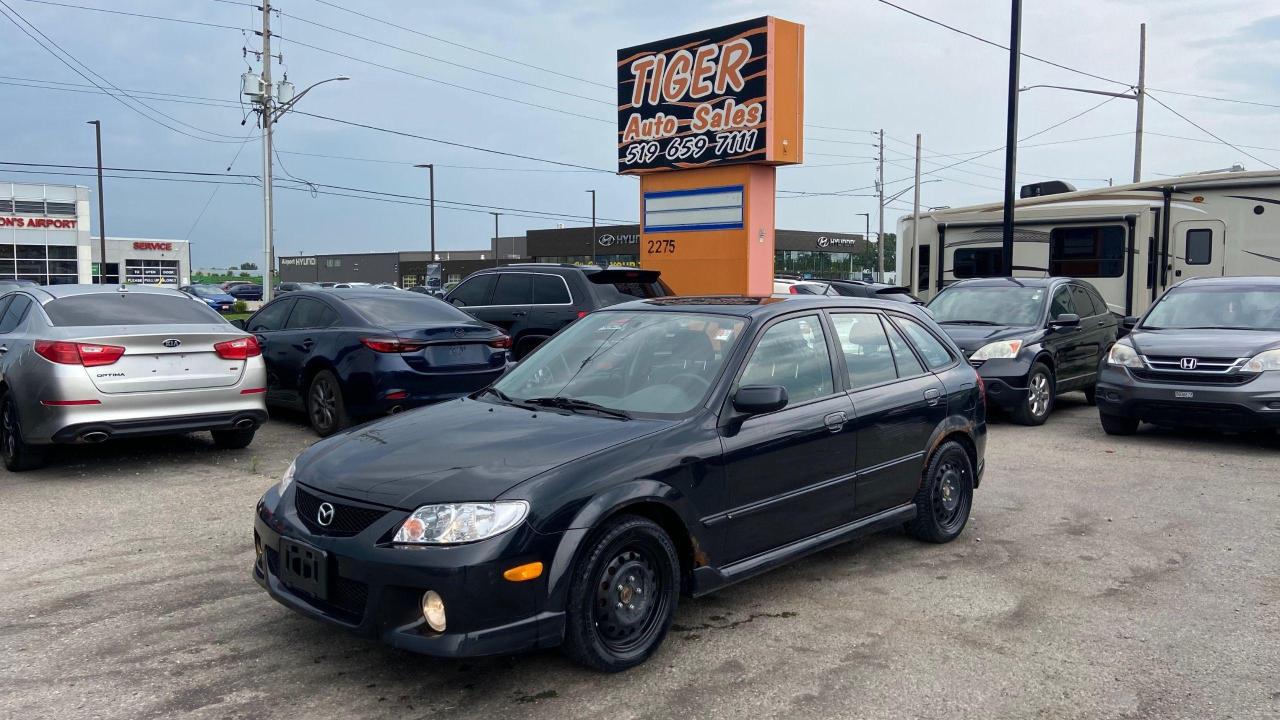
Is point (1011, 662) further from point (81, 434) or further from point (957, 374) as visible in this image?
point (81, 434)

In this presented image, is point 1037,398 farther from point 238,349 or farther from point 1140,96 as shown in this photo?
point 1140,96

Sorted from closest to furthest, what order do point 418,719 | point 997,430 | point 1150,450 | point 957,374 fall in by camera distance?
point 418,719 < point 957,374 < point 1150,450 < point 997,430

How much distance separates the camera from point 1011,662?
160 inches

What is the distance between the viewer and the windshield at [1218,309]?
9.65 meters

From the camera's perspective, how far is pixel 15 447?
7.62m

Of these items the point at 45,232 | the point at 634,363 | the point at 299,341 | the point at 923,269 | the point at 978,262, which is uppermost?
the point at 45,232

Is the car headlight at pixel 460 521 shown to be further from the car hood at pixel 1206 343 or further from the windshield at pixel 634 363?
the car hood at pixel 1206 343

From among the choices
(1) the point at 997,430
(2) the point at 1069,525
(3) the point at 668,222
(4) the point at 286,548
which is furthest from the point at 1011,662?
(3) the point at 668,222

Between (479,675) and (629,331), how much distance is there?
76.5 inches

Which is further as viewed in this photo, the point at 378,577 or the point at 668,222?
the point at 668,222

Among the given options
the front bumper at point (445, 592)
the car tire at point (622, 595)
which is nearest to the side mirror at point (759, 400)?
the car tire at point (622, 595)

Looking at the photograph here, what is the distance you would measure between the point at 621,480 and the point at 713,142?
12.3 m

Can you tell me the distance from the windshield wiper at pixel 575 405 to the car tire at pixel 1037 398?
739 centimetres

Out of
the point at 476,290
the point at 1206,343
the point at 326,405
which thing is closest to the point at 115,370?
the point at 326,405
